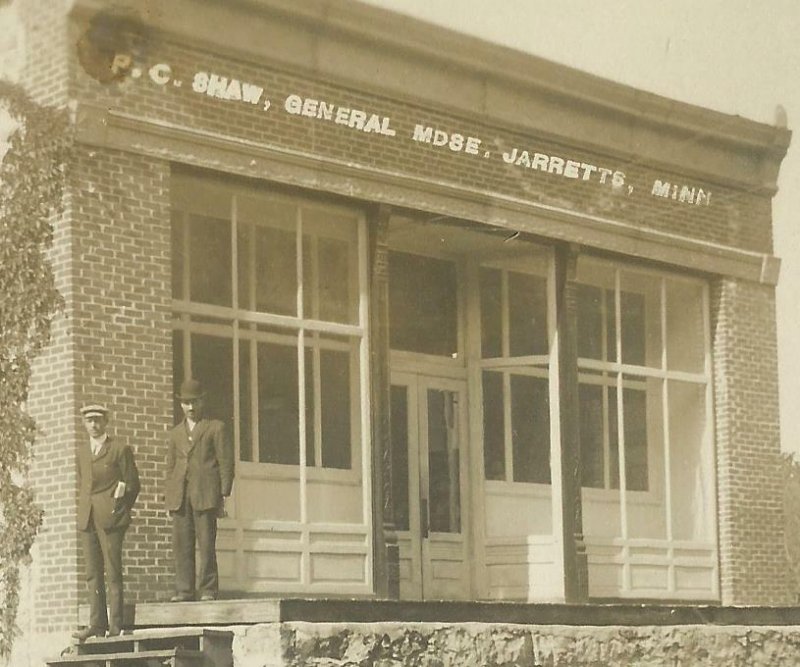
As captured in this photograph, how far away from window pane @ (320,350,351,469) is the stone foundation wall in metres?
3.16

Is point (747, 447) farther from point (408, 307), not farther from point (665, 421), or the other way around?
point (408, 307)

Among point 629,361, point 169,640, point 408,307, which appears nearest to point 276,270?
point 408,307

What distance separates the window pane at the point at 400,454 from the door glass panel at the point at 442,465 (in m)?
0.34

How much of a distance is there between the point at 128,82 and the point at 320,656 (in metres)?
5.26

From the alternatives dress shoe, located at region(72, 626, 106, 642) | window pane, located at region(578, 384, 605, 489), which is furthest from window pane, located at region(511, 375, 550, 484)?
dress shoe, located at region(72, 626, 106, 642)

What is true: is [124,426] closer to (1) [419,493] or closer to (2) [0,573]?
(2) [0,573]

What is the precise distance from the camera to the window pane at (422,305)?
57.3 ft

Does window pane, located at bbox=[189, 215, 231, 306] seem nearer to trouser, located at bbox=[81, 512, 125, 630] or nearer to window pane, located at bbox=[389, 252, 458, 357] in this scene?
trouser, located at bbox=[81, 512, 125, 630]

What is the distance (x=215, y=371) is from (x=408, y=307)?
3653 millimetres

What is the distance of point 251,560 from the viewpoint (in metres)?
14.5

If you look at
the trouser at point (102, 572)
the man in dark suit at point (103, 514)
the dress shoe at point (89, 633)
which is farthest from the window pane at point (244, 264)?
the dress shoe at point (89, 633)

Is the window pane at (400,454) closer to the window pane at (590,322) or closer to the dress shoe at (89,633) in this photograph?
the window pane at (590,322)

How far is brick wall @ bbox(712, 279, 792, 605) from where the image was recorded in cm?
1978

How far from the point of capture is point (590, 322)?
18.8m
